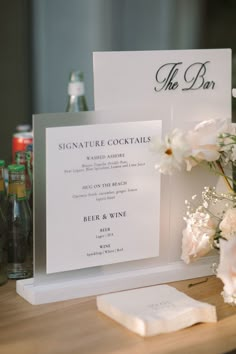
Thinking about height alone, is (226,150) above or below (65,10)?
below

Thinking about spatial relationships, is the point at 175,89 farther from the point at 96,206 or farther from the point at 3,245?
the point at 3,245

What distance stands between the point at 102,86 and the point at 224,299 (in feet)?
1.43

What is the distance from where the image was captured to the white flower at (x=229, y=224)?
1196mm

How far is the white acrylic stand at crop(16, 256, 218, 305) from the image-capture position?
1191 mm

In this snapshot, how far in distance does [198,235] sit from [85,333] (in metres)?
0.30

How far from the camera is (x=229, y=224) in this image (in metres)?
1.20

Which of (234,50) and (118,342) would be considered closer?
(118,342)

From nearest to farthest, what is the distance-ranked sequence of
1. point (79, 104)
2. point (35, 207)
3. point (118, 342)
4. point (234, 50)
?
point (118, 342) < point (35, 207) < point (79, 104) < point (234, 50)

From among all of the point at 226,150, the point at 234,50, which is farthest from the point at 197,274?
the point at 234,50

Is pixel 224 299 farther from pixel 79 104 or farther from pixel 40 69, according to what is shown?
pixel 40 69

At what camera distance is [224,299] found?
1.19m

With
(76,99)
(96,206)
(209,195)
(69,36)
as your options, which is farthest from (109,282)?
(69,36)
